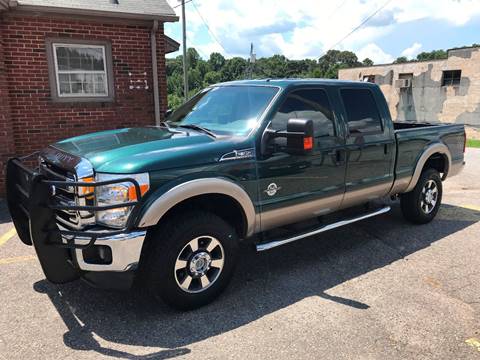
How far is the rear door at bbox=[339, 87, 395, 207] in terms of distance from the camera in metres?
4.61

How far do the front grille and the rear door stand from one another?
2.70m

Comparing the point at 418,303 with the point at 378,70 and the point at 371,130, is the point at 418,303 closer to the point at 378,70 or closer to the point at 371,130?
the point at 371,130

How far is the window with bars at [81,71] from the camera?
8.03 meters

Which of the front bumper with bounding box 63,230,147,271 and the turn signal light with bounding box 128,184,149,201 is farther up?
the turn signal light with bounding box 128,184,149,201

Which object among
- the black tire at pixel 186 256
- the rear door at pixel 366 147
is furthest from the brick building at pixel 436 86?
the black tire at pixel 186 256

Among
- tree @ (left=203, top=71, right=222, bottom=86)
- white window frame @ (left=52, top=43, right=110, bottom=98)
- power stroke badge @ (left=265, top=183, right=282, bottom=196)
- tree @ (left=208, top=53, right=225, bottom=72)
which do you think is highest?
tree @ (left=208, top=53, right=225, bottom=72)

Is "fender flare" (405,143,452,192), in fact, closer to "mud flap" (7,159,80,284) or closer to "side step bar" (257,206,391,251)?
"side step bar" (257,206,391,251)

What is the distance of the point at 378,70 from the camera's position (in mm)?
34125

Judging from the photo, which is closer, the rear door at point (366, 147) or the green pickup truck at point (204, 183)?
the green pickup truck at point (204, 183)

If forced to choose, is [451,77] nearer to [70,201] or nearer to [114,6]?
[114,6]

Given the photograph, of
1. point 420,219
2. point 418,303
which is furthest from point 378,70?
point 418,303

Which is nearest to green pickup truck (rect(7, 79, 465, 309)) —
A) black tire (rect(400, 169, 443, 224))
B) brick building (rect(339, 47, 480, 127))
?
black tire (rect(400, 169, 443, 224))

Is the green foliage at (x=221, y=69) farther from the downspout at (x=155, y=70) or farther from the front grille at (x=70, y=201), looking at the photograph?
the front grille at (x=70, y=201)

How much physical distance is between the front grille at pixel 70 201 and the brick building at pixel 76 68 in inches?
186
